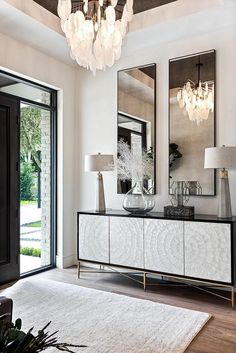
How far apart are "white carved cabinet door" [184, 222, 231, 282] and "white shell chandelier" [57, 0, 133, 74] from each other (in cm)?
201

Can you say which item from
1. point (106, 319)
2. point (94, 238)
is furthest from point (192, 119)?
point (106, 319)

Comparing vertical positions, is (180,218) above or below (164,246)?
above

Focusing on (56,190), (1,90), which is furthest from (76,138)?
(1,90)

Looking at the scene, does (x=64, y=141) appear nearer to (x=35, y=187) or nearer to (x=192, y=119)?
(x=35, y=187)

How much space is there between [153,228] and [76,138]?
211 cm

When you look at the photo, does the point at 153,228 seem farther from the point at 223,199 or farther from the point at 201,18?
the point at 201,18

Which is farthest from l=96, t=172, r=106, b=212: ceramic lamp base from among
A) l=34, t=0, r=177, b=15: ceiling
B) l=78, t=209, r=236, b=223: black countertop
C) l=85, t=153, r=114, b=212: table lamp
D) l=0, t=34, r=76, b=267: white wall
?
l=34, t=0, r=177, b=15: ceiling

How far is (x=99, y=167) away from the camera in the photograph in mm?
4246

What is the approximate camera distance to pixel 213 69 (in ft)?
12.8

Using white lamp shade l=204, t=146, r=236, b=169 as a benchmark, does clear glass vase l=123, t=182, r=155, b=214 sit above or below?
below

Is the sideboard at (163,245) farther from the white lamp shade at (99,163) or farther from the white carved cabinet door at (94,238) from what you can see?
the white lamp shade at (99,163)

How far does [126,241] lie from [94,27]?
2430 mm

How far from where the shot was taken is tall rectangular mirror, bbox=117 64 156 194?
14.1ft

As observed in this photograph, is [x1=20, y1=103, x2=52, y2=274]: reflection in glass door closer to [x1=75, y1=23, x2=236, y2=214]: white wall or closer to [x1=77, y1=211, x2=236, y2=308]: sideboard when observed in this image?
[x1=75, y1=23, x2=236, y2=214]: white wall
